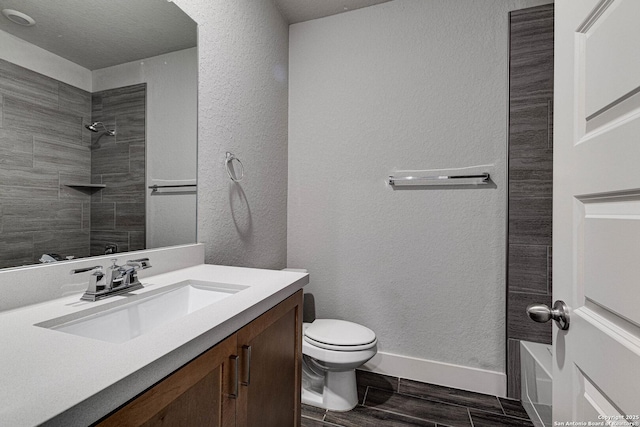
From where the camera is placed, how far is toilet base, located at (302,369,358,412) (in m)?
1.69

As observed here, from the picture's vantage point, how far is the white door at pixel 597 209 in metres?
0.47

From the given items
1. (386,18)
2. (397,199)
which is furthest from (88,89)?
(386,18)

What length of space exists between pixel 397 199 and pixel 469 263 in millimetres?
608

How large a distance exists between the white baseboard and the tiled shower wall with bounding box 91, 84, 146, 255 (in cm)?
172

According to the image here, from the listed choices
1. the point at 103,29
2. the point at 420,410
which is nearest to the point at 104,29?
the point at 103,29

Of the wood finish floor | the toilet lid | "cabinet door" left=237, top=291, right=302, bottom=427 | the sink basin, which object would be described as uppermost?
the sink basin

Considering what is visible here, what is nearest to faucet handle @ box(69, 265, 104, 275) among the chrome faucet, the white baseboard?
the chrome faucet

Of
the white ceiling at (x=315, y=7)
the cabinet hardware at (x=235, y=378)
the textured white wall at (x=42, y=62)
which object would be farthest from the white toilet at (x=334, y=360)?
the white ceiling at (x=315, y=7)

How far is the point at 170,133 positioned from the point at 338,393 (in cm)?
161

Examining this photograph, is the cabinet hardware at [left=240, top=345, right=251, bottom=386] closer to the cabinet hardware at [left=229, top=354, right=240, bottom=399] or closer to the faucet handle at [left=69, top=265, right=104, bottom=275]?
the cabinet hardware at [left=229, top=354, right=240, bottom=399]

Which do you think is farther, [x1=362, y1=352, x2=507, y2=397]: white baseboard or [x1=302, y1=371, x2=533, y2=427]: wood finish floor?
[x1=362, y1=352, x2=507, y2=397]: white baseboard

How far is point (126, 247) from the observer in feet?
3.65

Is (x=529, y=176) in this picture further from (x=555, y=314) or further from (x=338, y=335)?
(x=338, y=335)

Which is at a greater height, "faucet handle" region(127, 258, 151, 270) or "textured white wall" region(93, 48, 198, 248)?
"textured white wall" region(93, 48, 198, 248)
